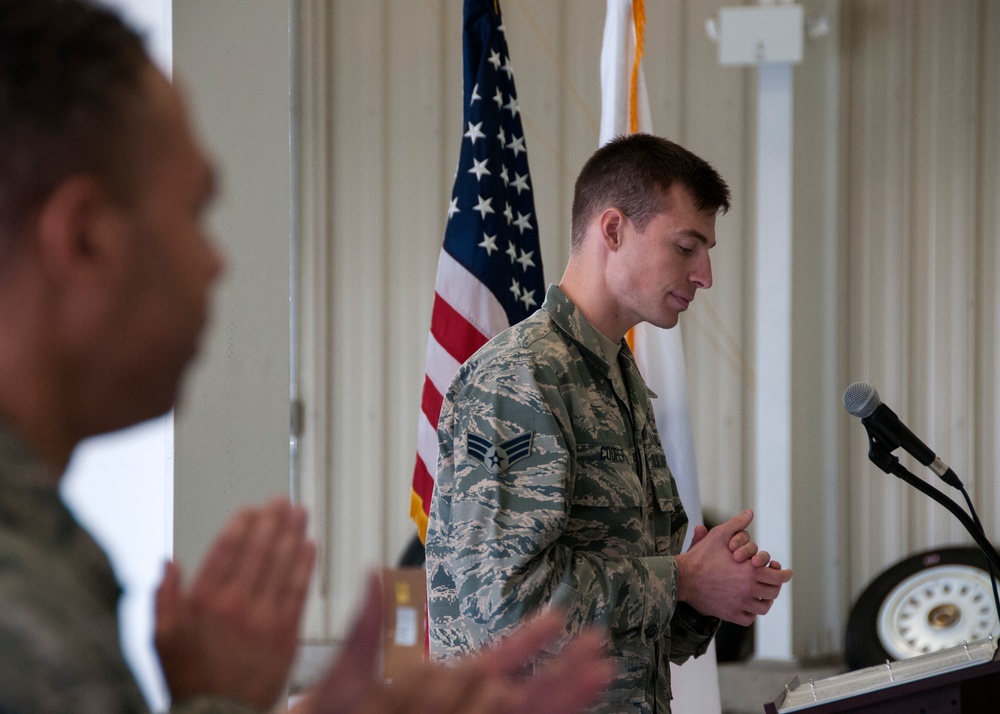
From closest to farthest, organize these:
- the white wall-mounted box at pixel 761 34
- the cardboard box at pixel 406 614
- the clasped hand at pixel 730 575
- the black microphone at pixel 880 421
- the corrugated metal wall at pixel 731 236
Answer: the clasped hand at pixel 730 575, the black microphone at pixel 880 421, the cardboard box at pixel 406 614, the white wall-mounted box at pixel 761 34, the corrugated metal wall at pixel 731 236

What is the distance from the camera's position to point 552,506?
59.3 inches

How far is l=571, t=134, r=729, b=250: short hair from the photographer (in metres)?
1.85

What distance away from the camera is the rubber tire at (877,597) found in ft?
14.0

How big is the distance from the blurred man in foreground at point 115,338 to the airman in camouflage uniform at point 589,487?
3.02 feet

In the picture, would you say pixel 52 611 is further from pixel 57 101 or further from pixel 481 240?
pixel 481 240

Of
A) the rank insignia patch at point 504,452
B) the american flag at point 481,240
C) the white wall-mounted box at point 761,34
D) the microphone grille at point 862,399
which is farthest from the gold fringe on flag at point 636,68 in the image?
the rank insignia patch at point 504,452

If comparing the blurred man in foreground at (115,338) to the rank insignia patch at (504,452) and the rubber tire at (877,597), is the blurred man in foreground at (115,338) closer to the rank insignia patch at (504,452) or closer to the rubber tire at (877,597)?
the rank insignia patch at (504,452)

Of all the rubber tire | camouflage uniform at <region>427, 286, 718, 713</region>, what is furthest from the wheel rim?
camouflage uniform at <region>427, 286, 718, 713</region>

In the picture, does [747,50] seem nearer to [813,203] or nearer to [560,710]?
[813,203]

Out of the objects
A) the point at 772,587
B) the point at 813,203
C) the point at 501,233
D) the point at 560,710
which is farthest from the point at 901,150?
the point at 560,710

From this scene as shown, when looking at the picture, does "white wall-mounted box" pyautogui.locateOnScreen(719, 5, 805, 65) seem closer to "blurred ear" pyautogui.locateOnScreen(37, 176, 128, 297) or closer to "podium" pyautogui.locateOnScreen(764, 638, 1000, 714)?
"podium" pyautogui.locateOnScreen(764, 638, 1000, 714)

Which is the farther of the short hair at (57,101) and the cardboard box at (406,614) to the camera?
the cardboard box at (406,614)

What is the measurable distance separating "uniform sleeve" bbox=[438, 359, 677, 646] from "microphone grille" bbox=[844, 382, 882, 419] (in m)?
0.43

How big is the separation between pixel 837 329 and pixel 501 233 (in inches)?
93.9
